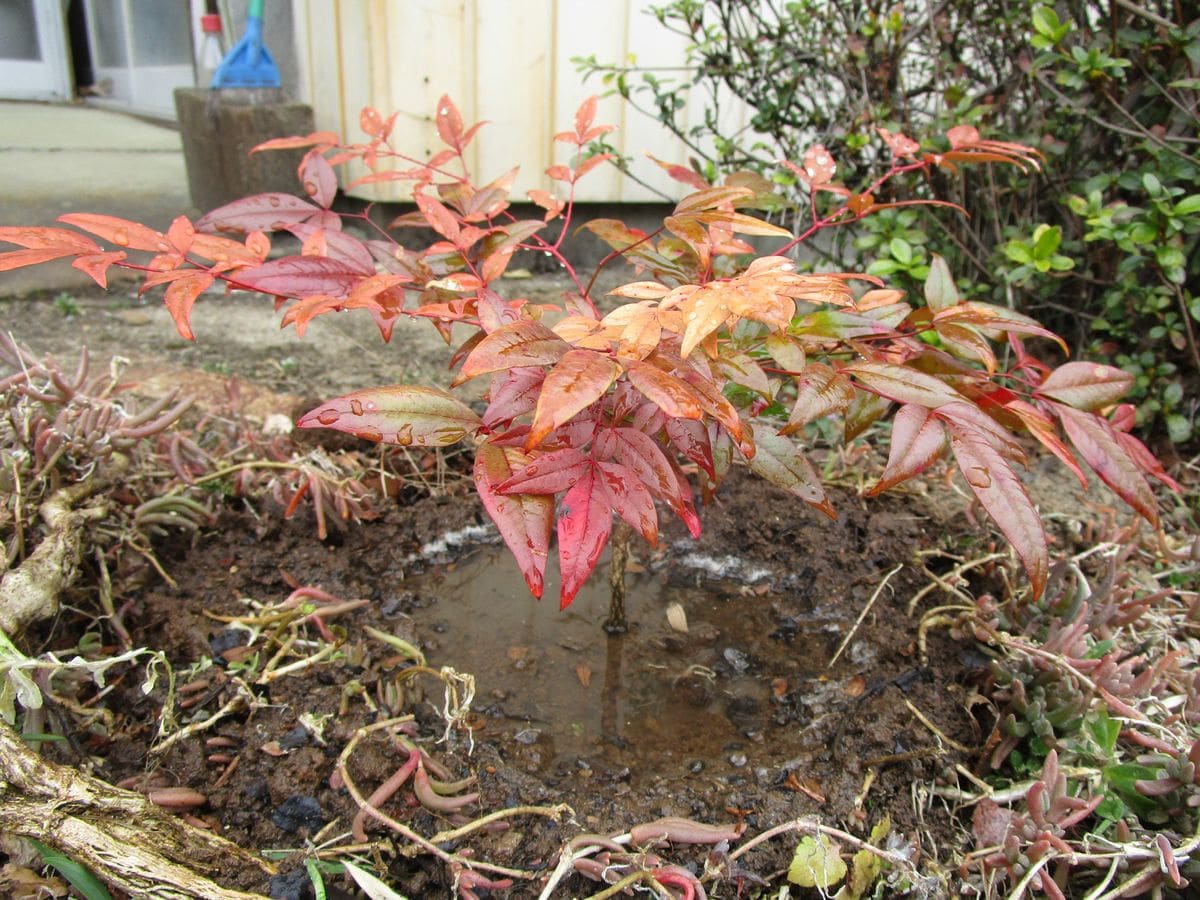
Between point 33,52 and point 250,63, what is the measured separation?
11.5 feet

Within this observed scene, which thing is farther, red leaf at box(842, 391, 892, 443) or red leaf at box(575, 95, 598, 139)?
red leaf at box(575, 95, 598, 139)

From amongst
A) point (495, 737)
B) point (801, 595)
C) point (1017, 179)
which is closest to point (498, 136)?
point (1017, 179)

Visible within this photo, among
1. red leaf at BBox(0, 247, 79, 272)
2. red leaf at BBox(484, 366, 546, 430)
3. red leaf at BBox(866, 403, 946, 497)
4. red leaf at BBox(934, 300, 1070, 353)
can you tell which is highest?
red leaf at BBox(0, 247, 79, 272)

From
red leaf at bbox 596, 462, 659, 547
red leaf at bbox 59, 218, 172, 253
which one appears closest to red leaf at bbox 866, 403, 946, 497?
red leaf at bbox 596, 462, 659, 547

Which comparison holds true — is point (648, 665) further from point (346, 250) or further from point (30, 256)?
point (30, 256)

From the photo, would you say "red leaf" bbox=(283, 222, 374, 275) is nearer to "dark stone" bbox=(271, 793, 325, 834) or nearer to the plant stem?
the plant stem

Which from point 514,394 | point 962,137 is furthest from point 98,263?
point 962,137

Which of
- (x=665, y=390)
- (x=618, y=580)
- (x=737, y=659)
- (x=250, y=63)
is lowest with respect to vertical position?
(x=737, y=659)

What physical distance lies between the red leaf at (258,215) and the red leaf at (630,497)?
64cm

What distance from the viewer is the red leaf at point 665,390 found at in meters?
0.76

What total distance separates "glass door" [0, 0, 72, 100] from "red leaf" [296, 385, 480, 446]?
607 cm

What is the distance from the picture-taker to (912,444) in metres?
0.96

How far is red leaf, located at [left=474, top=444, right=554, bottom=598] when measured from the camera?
2.80ft

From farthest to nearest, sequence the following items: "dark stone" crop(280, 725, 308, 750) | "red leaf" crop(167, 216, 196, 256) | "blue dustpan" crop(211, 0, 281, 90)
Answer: "blue dustpan" crop(211, 0, 281, 90)
"dark stone" crop(280, 725, 308, 750)
"red leaf" crop(167, 216, 196, 256)
